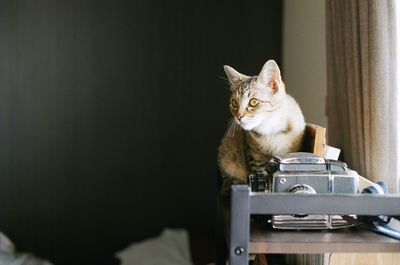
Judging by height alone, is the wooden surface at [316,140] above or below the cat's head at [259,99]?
below

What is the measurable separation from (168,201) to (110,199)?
11.8 inches

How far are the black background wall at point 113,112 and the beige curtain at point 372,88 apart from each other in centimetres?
103

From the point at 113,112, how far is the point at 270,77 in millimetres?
1315

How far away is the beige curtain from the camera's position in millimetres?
1095

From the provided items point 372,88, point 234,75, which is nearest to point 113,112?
point 234,75

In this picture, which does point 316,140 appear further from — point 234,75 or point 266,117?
point 234,75

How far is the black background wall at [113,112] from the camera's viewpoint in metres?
2.19

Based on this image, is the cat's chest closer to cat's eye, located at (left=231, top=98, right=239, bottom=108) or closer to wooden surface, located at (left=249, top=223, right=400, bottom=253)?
cat's eye, located at (left=231, top=98, right=239, bottom=108)

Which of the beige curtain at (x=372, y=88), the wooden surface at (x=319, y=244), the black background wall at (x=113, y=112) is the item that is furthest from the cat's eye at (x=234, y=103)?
the black background wall at (x=113, y=112)

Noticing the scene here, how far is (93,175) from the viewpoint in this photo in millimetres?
2264

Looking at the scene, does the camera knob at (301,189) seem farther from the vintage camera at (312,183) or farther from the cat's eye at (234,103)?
the cat's eye at (234,103)

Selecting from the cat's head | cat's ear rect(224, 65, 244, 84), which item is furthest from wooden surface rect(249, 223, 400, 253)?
cat's ear rect(224, 65, 244, 84)

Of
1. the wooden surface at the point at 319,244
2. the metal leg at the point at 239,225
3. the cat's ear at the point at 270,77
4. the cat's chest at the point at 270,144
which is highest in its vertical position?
the cat's ear at the point at 270,77

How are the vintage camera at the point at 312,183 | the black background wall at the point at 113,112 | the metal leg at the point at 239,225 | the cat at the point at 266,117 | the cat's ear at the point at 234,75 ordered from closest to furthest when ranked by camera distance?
the metal leg at the point at 239,225
the vintage camera at the point at 312,183
the cat at the point at 266,117
the cat's ear at the point at 234,75
the black background wall at the point at 113,112
